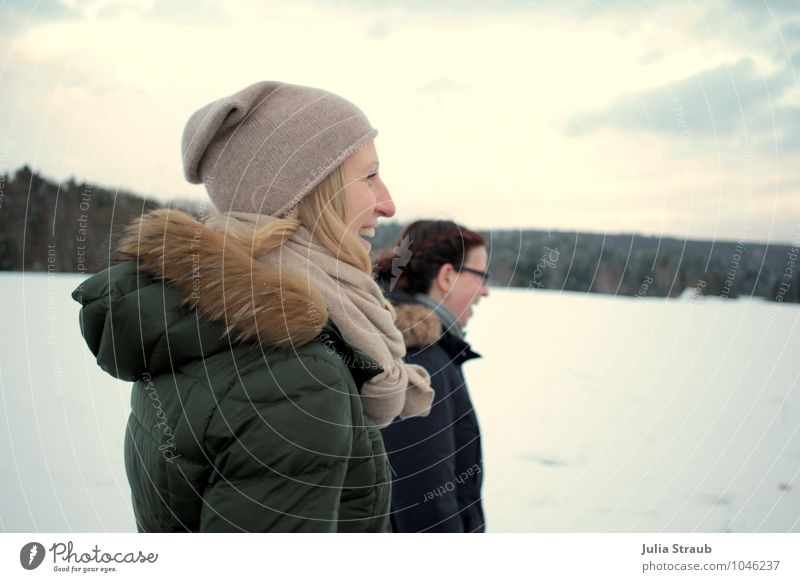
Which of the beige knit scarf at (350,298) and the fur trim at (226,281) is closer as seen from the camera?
the fur trim at (226,281)

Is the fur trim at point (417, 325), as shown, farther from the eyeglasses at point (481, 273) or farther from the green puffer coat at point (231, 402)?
the green puffer coat at point (231, 402)

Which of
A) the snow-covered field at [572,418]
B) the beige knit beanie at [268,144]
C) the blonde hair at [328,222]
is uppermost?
the beige knit beanie at [268,144]

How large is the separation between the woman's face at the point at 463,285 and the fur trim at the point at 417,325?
0.13 meters

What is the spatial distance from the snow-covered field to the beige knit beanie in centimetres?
140

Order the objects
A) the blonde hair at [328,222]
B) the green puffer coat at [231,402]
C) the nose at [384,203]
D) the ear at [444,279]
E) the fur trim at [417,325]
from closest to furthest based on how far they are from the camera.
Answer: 1. the green puffer coat at [231,402]
2. the blonde hair at [328,222]
3. the nose at [384,203]
4. the fur trim at [417,325]
5. the ear at [444,279]

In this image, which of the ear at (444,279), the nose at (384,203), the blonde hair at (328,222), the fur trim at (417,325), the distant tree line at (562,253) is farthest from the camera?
the distant tree line at (562,253)

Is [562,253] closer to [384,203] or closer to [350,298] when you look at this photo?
[384,203]

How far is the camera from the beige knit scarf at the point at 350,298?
1366mm

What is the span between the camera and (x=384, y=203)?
5.03 feet

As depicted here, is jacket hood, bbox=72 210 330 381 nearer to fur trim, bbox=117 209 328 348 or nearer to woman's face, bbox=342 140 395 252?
fur trim, bbox=117 209 328 348

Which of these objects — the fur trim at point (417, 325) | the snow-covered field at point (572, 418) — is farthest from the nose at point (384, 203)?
the snow-covered field at point (572, 418)

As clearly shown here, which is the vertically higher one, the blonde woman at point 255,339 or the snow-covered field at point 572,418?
the blonde woman at point 255,339
